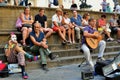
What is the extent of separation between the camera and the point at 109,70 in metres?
8.23

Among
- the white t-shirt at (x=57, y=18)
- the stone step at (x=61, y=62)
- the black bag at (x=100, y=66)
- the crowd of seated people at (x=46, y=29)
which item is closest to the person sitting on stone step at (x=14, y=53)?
the crowd of seated people at (x=46, y=29)

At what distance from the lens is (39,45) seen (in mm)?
10734

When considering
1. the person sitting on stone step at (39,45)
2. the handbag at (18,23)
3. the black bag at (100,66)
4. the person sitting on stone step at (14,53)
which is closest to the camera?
the black bag at (100,66)

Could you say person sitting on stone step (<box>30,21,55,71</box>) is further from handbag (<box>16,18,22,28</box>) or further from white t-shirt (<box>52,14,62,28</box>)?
white t-shirt (<box>52,14,62,28</box>)

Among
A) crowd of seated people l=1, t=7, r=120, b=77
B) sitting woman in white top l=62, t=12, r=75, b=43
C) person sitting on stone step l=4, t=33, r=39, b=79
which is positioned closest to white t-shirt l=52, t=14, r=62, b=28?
crowd of seated people l=1, t=7, r=120, b=77

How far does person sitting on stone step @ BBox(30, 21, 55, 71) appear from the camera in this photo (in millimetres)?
10677

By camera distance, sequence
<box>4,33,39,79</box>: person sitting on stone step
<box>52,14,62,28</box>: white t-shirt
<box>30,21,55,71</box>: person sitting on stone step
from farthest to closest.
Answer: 1. <box>52,14,62,28</box>: white t-shirt
2. <box>30,21,55,71</box>: person sitting on stone step
3. <box>4,33,39,79</box>: person sitting on stone step

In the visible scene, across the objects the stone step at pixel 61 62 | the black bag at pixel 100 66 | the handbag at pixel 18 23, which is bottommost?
the stone step at pixel 61 62

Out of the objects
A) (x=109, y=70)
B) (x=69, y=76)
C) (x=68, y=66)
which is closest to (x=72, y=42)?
(x=68, y=66)

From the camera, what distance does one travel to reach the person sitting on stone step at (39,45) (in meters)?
10.7

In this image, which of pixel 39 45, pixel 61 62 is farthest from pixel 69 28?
pixel 39 45

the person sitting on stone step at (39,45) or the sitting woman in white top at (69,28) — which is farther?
the sitting woman in white top at (69,28)

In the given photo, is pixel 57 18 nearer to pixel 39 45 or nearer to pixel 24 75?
pixel 39 45

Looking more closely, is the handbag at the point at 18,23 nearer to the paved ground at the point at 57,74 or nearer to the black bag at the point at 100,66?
the paved ground at the point at 57,74
